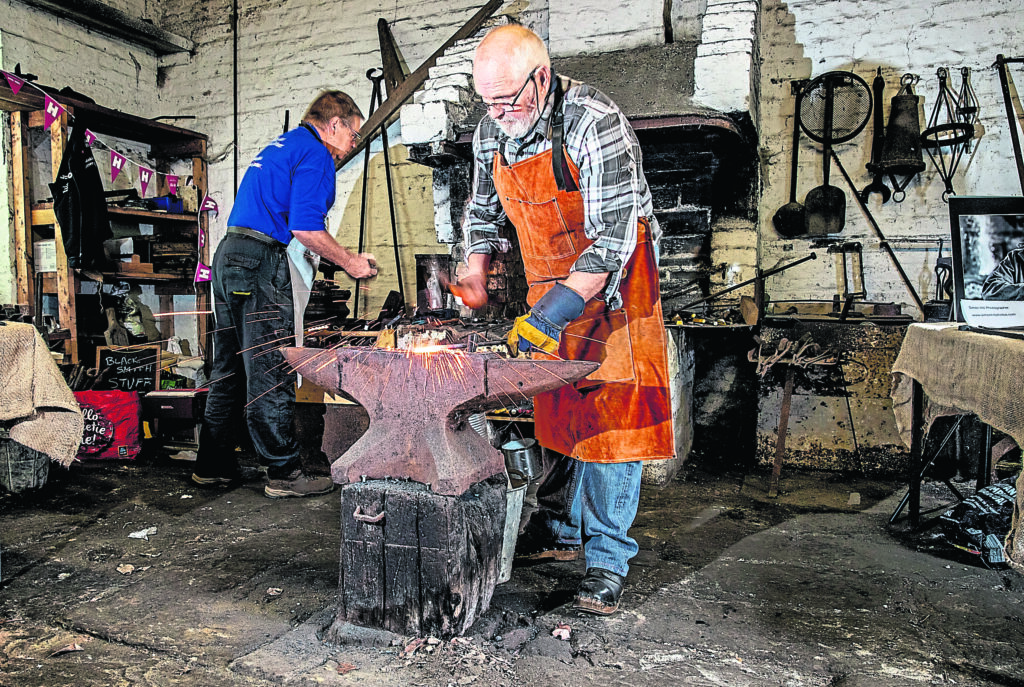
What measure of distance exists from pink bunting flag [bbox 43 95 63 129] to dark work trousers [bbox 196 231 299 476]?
2539mm

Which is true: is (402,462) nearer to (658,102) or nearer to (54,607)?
(54,607)

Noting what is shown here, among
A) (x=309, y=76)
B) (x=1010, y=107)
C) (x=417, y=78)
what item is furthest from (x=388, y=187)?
(x=1010, y=107)

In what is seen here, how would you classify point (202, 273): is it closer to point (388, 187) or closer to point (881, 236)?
point (388, 187)

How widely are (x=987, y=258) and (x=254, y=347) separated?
3.33 m

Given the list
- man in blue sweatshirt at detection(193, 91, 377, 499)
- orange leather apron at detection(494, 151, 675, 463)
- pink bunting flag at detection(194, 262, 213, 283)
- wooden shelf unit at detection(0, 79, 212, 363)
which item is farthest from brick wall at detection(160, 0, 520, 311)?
orange leather apron at detection(494, 151, 675, 463)

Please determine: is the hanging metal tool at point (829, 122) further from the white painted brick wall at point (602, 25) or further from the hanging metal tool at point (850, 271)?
the white painted brick wall at point (602, 25)

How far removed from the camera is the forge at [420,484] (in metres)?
2.05

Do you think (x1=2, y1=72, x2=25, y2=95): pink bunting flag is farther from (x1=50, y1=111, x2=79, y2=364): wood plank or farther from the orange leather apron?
the orange leather apron

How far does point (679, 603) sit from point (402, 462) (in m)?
1.10

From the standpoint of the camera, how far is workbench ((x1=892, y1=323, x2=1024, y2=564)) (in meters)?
2.17

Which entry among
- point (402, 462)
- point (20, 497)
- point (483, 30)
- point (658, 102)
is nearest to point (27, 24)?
point (483, 30)

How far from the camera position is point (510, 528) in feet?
8.18

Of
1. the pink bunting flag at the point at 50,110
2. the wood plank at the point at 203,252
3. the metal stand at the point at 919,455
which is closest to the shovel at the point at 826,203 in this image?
the metal stand at the point at 919,455

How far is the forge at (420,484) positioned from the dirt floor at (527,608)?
122 mm
